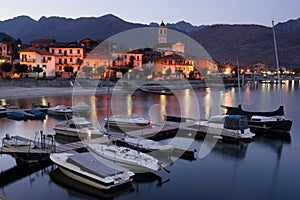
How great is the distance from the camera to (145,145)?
16.8 metres

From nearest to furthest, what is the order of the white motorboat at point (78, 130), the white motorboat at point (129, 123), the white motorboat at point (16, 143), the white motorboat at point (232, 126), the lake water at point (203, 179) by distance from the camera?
1. the lake water at point (203, 179)
2. the white motorboat at point (16, 143)
3. the white motorboat at point (78, 130)
4. the white motorboat at point (232, 126)
5. the white motorboat at point (129, 123)

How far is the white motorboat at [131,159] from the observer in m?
13.5

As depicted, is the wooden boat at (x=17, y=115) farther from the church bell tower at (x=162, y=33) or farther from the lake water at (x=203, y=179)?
the church bell tower at (x=162, y=33)

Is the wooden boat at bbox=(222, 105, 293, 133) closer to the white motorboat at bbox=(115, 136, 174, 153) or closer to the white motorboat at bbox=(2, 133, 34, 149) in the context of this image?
the white motorboat at bbox=(115, 136, 174, 153)

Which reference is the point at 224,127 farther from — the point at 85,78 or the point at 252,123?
the point at 85,78

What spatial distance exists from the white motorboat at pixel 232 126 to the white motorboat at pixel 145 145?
5264 millimetres

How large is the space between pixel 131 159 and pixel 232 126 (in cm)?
879

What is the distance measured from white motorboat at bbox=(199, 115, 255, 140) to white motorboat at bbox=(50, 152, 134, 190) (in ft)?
31.0

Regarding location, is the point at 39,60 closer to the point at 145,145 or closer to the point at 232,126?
the point at 232,126

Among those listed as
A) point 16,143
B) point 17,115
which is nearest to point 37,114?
point 17,115

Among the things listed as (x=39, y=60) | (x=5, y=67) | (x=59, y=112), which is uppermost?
(x=39, y=60)

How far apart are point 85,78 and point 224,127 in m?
41.7

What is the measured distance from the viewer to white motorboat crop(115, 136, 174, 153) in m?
16.4

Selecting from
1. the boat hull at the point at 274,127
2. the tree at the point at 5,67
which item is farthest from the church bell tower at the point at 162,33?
the boat hull at the point at 274,127
